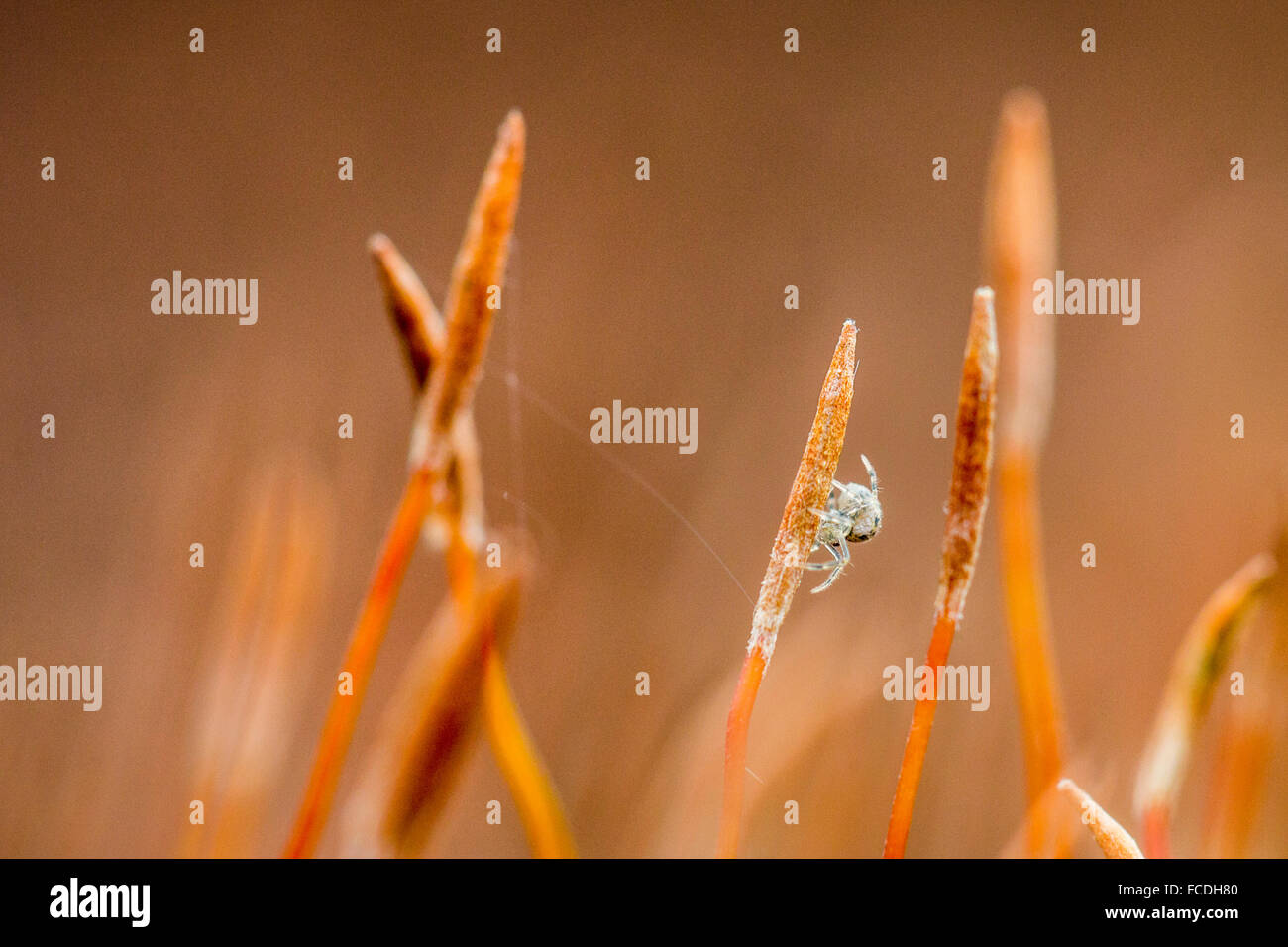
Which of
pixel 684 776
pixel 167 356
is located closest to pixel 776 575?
pixel 684 776

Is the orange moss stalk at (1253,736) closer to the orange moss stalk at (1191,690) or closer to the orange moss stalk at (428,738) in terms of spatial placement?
the orange moss stalk at (1191,690)

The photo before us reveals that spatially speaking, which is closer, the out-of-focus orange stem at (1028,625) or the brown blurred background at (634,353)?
the out-of-focus orange stem at (1028,625)

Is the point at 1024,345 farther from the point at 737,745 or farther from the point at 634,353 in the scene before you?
the point at 634,353

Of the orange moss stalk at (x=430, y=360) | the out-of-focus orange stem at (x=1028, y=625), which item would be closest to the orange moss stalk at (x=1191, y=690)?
the out-of-focus orange stem at (x=1028, y=625)

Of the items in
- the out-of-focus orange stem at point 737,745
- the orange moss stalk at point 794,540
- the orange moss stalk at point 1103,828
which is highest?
the orange moss stalk at point 794,540

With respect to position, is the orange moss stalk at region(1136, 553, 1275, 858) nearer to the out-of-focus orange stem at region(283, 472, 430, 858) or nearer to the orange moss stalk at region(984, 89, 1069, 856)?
the orange moss stalk at region(984, 89, 1069, 856)

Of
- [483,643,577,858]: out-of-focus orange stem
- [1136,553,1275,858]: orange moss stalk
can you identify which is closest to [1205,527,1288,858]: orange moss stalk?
[1136,553,1275,858]: orange moss stalk

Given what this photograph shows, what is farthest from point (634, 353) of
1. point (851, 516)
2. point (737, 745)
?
point (737, 745)

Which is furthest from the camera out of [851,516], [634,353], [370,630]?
[634,353]
